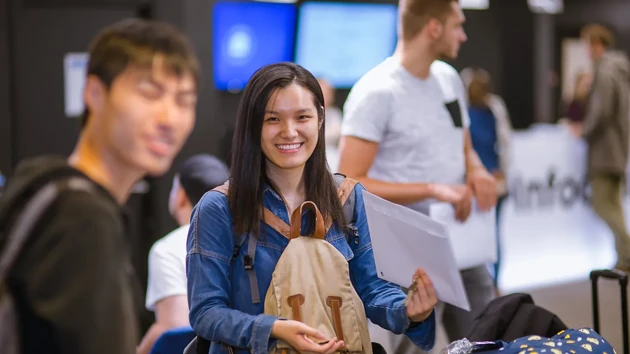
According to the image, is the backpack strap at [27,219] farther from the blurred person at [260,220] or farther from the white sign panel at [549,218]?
the white sign panel at [549,218]

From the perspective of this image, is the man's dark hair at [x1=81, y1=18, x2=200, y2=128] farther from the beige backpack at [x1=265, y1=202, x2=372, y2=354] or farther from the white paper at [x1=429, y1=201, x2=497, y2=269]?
the white paper at [x1=429, y1=201, x2=497, y2=269]

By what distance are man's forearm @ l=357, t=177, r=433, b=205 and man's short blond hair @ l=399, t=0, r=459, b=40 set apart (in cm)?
52

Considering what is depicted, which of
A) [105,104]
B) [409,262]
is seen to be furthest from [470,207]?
[105,104]

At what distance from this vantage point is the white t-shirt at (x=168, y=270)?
9.29 feet

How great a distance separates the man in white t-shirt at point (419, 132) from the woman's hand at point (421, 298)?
0.81 meters

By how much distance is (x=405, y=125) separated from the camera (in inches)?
119

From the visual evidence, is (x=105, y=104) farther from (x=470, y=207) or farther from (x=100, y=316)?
(x=470, y=207)

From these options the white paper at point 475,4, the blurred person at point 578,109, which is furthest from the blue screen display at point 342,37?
the white paper at point 475,4

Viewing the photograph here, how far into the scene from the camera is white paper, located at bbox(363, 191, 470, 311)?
2.10 meters

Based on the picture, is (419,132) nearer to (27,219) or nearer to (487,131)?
(27,219)

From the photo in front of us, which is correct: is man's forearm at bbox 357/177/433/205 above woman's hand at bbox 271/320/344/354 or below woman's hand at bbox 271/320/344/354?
above

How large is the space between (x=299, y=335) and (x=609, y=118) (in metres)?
5.72

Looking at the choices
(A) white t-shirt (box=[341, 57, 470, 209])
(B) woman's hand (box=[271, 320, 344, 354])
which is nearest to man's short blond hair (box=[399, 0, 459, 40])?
(A) white t-shirt (box=[341, 57, 470, 209])

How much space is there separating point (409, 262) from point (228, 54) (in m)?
6.14
